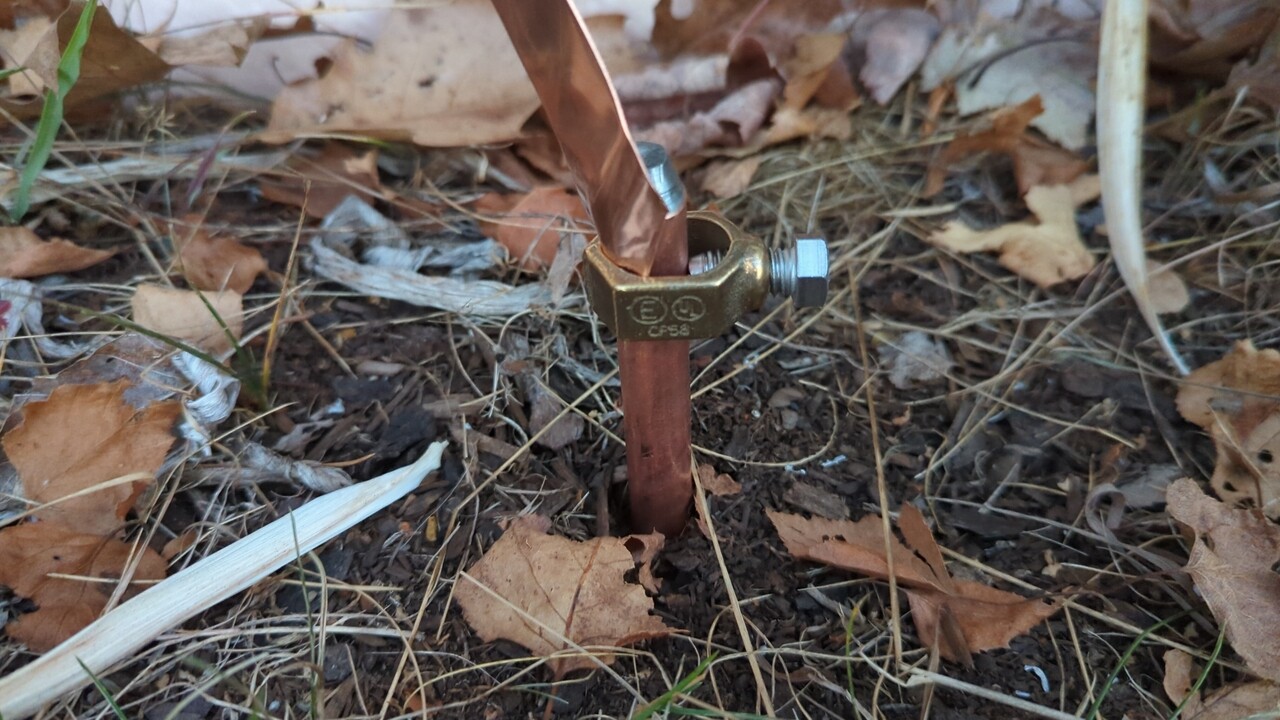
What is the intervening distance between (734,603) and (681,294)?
394 millimetres

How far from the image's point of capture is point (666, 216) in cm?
64

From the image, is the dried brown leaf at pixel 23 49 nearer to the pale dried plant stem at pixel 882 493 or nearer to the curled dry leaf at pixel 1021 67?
the pale dried plant stem at pixel 882 493

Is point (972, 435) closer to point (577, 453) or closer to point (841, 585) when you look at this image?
point (841, 585)

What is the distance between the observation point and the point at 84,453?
92 centimetres

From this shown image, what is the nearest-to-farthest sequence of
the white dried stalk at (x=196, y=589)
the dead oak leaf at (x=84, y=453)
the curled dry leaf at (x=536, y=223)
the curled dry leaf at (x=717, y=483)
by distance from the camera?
the white dried stalk at (x=196, y=589) < the dead oak leaf at (x=84, y=453) < the curled dry leaf at (x=717, y=483) < the curled dry leaf at (x=536, y=223)

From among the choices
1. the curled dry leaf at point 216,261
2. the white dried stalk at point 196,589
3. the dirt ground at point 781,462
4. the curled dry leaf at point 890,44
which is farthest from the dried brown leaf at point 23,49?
the curled dry leaf at point 890,44

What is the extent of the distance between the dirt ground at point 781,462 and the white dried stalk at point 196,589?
2cm

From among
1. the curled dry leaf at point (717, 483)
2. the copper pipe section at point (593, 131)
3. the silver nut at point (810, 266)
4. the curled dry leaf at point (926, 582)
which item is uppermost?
the copper pipe section at point (593, 131)

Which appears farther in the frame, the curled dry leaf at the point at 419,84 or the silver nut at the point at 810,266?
the curled dry leaf at the point at 419,84

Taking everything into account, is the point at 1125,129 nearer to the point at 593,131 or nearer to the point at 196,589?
the point at 593,131

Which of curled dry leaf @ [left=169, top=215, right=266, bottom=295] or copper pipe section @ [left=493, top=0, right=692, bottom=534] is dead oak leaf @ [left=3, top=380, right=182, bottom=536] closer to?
curled dry leaf @ [left=169, top=215, right=266, bottom=295]

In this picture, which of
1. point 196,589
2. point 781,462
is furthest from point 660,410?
point 196,589

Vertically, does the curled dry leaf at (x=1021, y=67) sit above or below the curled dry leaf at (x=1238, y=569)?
above

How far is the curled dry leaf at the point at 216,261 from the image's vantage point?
1.19 metres
